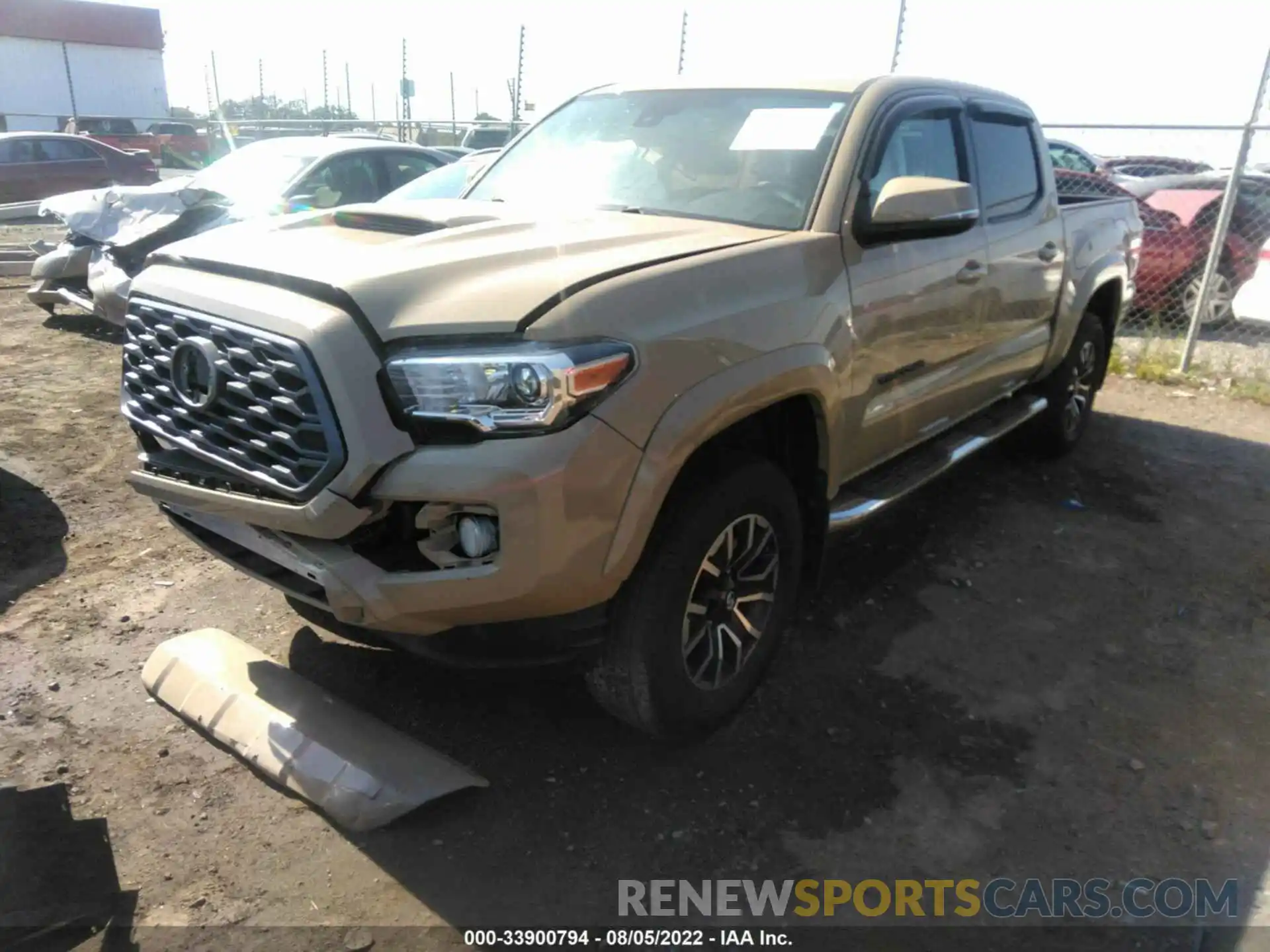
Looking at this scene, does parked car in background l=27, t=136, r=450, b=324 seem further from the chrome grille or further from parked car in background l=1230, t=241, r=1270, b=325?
parked car in background l=1230, t=241, r=1270, b=325

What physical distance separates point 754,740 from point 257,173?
679 cm

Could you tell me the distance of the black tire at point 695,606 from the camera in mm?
2652

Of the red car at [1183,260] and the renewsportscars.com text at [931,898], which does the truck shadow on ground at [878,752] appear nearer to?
the renewsportscars.com text at [931,898]

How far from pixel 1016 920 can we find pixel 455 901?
4.61ft

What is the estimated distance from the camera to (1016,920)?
8.13ft

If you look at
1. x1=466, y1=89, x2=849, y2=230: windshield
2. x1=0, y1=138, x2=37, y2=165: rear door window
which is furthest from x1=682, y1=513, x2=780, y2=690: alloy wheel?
x1=0, y1=138, x2=37, y2=165: rear door window

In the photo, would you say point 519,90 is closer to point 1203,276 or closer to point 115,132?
point 1203,276

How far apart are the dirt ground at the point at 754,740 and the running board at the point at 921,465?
20.5 inches

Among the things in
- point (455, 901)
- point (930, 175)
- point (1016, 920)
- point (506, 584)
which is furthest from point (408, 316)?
point (930, 175)

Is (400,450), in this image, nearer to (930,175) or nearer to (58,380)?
(930,175)

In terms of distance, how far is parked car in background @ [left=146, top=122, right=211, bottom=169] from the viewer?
2427cm

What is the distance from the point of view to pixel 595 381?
2.34 metres

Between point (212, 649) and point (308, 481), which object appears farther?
point (212, 649)

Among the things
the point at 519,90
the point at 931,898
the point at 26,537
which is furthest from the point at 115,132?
the point at 931,898
